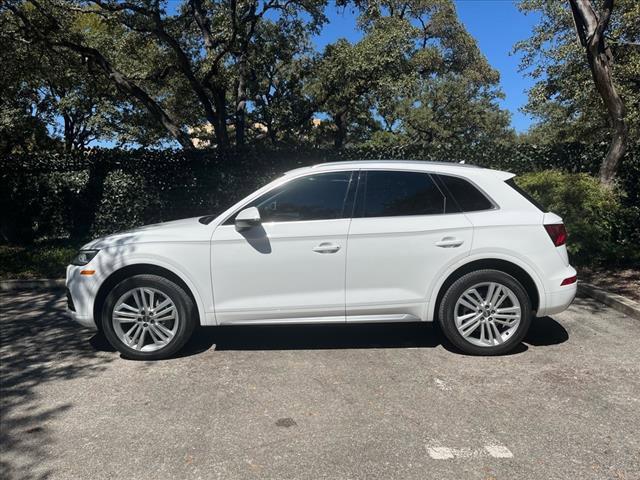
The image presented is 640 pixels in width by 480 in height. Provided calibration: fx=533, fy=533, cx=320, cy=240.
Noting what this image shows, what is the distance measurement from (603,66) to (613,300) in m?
5.01

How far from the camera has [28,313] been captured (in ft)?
22.9

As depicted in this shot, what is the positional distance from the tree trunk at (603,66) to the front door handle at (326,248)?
7.42m

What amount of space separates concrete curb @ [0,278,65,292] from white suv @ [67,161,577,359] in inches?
159

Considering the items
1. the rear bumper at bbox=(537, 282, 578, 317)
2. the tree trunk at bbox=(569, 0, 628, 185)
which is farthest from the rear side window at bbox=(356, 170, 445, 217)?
the tree trunk at bbox=(569, 0, 628, 185)

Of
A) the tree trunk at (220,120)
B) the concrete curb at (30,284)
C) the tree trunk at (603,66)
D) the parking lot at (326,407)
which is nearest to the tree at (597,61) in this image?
the tree trunk at (603,66)

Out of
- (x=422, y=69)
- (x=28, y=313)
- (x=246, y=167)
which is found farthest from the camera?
(x=422, y=69)

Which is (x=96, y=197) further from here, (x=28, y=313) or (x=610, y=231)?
(x=610, y=231)

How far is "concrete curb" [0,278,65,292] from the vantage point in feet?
27.6

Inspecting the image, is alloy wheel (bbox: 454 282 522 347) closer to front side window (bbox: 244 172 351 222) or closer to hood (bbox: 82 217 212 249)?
front side window (bbox: 244 172 351 222)

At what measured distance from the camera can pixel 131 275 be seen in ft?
16.2

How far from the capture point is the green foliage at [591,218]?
27.6 ft

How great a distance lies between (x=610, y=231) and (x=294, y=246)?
650 centimetres

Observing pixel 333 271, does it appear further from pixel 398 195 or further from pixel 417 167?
pixel 417 167

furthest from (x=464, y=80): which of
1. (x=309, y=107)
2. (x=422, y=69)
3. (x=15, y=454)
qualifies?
(x=15, y=454)
